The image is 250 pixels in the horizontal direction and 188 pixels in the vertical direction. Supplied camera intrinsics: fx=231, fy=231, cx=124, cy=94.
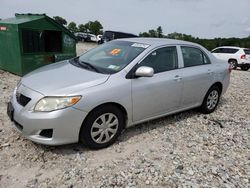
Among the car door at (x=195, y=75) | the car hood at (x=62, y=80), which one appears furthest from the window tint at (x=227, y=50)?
the car hood at (x=62, y=80)

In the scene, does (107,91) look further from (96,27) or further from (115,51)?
(96,27)

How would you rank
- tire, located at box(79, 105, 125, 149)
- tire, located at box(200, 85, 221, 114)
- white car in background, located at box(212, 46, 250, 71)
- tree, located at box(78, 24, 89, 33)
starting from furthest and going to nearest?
1. tree, located at box(78, 24, 89, 33)
2. white car in background, located at box(212, 46, 250, 71)
3. tire, located at box(200, 85, 221, 114)
4. tire, located at box(79, 105, 125, 149)

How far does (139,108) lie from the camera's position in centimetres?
354

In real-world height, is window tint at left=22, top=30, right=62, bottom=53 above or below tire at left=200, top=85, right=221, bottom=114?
above

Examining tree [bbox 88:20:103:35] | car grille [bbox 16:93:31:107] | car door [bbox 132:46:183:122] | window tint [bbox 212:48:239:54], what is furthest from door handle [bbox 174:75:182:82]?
tree [bbox 88:20:103:35]

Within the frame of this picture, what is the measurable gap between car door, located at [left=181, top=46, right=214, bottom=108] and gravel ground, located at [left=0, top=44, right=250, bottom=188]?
57cm

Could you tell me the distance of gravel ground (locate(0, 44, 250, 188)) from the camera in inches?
107

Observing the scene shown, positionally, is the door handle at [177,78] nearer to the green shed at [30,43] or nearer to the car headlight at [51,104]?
the car headlight at [51,104]

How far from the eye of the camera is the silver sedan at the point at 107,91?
2.86 m

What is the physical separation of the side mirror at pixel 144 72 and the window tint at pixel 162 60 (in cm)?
22

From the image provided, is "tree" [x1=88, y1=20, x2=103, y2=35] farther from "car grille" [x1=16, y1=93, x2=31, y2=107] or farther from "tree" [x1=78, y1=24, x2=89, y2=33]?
"car grille" [x1=16, y1=93, x2=31, y2=107]

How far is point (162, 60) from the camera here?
12.8 ft

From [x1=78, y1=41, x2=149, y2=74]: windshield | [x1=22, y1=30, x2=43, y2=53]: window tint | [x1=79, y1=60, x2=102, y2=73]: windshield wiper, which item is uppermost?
[x1=22, y1=30, x2=43, y2=53]: window tint

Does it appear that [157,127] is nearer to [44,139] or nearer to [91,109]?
[91,109]
